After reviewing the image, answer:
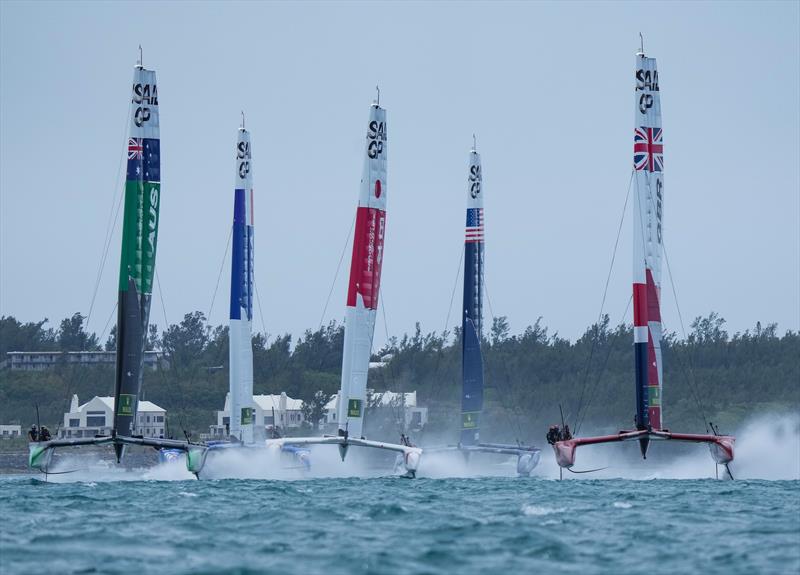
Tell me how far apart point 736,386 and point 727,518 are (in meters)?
83.9

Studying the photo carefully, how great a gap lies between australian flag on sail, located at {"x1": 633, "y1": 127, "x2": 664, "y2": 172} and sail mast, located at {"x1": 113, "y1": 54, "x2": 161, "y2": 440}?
551 inches

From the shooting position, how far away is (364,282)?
4834cm

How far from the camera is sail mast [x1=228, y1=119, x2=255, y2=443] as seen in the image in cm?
5059

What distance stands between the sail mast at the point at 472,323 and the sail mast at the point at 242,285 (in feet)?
23.6

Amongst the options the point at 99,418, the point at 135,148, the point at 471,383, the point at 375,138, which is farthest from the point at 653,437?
the point at 99,418

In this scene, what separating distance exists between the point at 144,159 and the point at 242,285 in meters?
7.26

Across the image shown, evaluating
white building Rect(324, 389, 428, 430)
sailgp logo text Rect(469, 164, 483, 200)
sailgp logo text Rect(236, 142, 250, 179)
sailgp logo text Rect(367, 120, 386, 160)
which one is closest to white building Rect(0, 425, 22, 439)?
white building Rect(324, 389, 428, 430)

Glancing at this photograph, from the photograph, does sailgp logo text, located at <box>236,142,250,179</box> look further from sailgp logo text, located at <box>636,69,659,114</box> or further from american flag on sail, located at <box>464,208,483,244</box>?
sailgp logo text, located at <box>636,69,659,114</box>

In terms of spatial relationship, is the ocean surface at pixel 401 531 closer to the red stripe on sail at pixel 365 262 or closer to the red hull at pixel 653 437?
the red hull at pixel 653 437

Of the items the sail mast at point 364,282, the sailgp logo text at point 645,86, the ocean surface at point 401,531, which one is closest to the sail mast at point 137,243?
the ocean surface at point 401,531

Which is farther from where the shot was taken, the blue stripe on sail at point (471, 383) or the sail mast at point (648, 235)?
the blue stripe on sail at point (471, 383)

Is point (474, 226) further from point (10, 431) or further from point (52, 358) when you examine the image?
point (52, 358)

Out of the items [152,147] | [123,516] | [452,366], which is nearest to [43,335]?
[452,366]

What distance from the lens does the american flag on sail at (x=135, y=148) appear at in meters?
45.0
